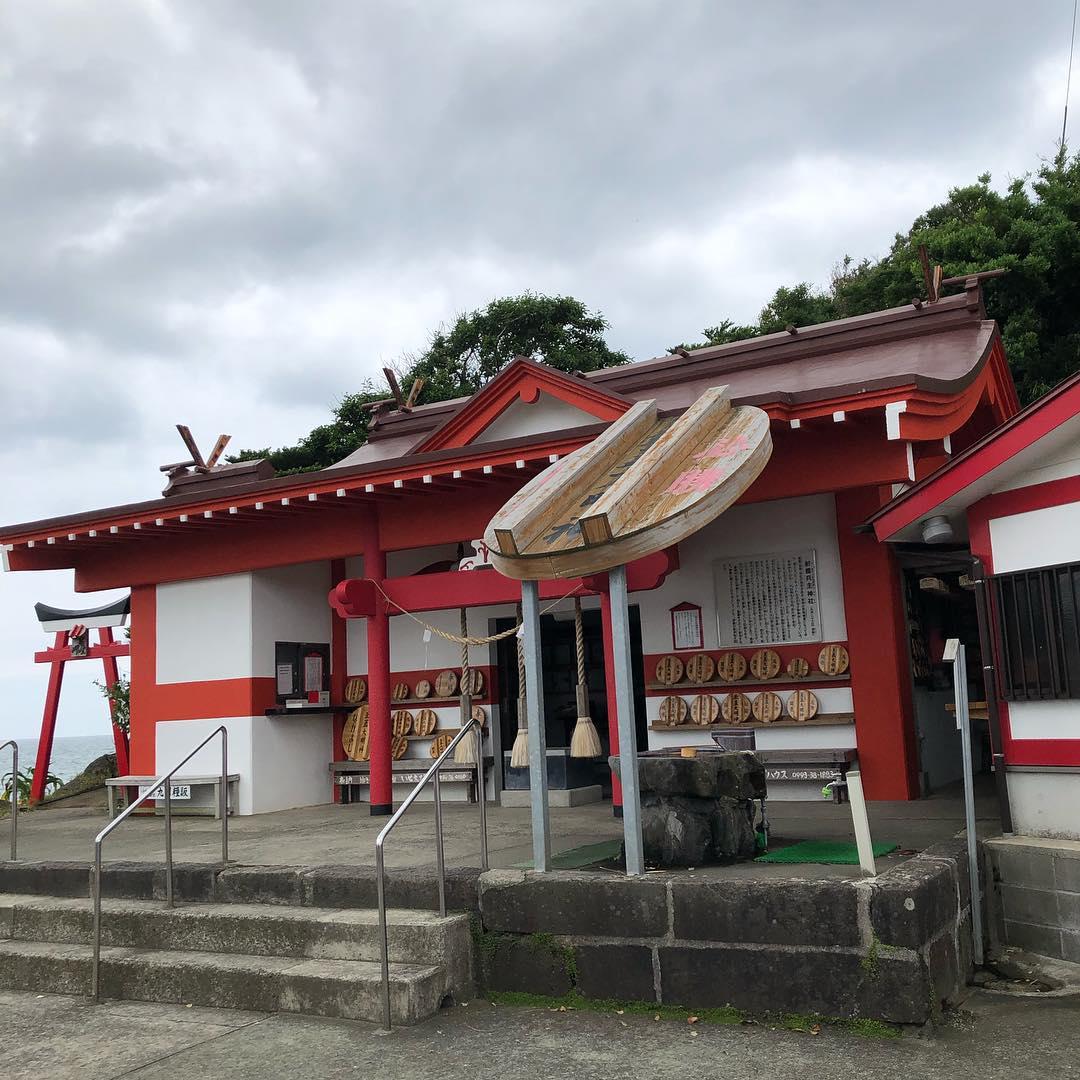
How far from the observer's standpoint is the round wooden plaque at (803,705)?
949 cm

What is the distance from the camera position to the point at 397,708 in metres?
11.7

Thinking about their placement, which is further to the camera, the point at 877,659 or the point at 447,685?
the point at 447,685

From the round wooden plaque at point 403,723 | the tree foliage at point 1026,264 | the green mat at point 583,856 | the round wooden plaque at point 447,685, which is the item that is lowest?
the green mat at point 583,856

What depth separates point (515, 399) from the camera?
33.2 ft

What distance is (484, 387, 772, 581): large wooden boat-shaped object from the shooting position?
17.9 feet

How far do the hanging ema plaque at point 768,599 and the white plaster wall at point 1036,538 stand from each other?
3.27m

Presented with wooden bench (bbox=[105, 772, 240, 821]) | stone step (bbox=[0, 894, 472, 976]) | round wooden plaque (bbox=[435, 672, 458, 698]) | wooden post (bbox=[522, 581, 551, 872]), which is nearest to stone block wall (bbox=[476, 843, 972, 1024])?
stone step (bbox=[0, 894, 472, 976])

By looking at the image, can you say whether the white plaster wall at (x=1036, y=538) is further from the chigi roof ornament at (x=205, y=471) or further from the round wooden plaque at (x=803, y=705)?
the chigi roof ornament at (x=205, y=471)

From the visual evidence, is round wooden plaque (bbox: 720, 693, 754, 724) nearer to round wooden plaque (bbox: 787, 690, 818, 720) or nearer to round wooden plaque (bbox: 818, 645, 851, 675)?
round wooden plaque (bbox: 787, 690, 818, 720)

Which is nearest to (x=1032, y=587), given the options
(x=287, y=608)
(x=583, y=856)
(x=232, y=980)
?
(x=583, y=856)

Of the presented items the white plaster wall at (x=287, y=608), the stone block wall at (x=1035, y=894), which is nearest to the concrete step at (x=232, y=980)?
the stone block wall at (x=1035, y=894)

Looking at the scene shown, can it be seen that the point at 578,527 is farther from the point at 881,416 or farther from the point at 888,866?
the point at 881,416

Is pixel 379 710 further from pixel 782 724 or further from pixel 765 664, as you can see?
pixel 782 724

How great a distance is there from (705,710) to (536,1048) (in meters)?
5.56
